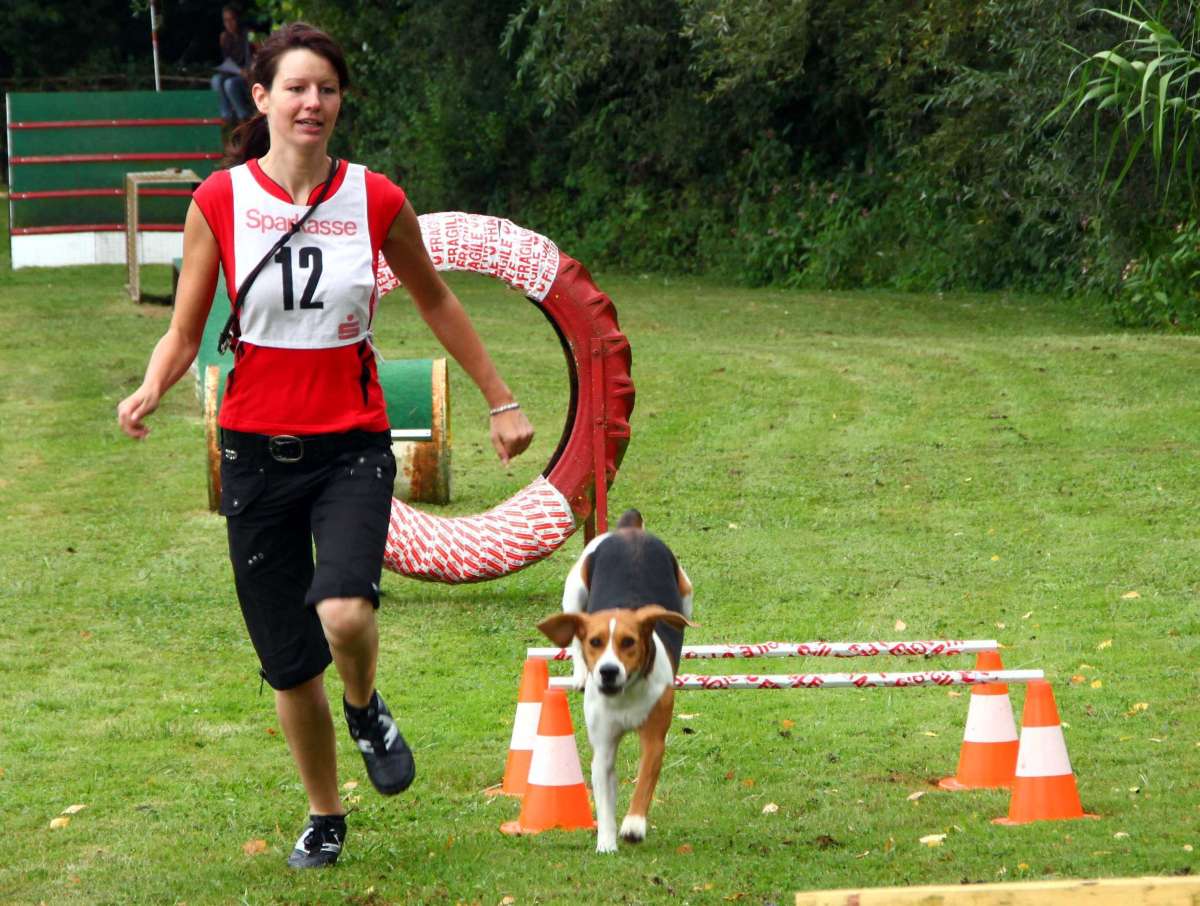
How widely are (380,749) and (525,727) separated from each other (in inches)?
50.6

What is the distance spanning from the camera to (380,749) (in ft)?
16.3

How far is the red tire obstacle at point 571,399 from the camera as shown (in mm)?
9102

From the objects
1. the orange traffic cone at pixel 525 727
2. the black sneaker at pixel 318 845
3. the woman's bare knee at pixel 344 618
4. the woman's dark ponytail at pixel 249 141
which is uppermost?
the woman's dark ponytail at pixel 249 141

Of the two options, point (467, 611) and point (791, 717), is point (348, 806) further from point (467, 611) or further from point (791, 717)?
point (467, 611)

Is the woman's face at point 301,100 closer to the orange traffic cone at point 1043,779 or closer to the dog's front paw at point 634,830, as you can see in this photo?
the dog's front paw at point 634,830

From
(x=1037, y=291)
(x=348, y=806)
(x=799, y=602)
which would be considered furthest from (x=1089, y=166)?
(x=348, y=806)

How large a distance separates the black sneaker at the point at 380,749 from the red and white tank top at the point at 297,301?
30.8 inches

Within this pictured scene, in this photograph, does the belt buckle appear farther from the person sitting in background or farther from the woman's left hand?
the person sitting in background

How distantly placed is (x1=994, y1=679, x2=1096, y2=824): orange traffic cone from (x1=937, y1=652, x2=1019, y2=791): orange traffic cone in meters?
0.38

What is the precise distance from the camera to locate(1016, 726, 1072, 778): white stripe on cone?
569 cm

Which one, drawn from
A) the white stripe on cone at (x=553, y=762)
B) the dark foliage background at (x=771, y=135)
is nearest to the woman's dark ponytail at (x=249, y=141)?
the white stripe on cone at (x=553, y=762)

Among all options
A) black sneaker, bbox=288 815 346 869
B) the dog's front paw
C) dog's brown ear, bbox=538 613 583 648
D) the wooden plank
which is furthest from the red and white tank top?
the wooden plank

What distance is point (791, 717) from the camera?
7.29 metres

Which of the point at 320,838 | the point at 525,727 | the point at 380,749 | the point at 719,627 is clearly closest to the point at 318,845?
the point at 320,838
